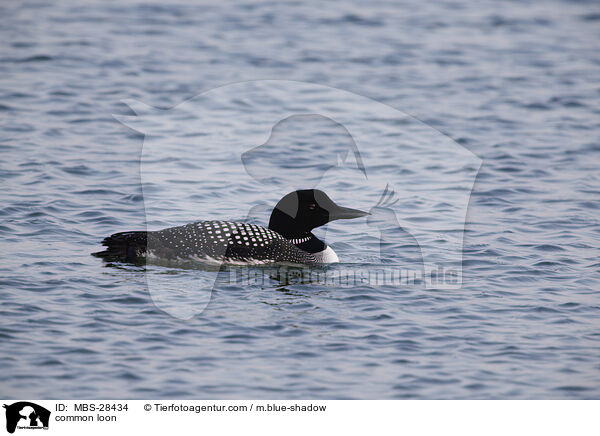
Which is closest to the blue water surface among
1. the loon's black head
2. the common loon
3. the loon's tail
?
the loon's tail

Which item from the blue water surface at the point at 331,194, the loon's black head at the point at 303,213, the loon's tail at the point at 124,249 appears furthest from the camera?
the loon's black head at the point at 303,213

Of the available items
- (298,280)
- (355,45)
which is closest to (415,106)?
(355,45)

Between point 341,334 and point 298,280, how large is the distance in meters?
1.15

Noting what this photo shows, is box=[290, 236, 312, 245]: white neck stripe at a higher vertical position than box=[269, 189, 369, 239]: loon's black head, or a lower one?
lower

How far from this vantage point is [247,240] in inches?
282

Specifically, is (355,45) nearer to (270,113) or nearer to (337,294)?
(270,113)

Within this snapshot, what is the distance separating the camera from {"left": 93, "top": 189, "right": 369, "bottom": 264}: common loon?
22.9 ft

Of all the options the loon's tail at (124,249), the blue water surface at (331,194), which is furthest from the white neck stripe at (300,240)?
the loon's tail at (124,249)

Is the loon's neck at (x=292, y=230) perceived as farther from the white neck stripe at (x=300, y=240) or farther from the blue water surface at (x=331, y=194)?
the blue water surface at (x=331, y=194)

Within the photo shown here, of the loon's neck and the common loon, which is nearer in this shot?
the common loon

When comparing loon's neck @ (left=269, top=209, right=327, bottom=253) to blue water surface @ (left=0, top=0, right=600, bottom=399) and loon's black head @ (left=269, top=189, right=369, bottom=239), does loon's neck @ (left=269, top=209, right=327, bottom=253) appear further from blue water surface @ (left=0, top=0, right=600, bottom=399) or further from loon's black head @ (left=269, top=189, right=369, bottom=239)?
blue water surface @ (left=0, top=0, right=600, bottom=399)

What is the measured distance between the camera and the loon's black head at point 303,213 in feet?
24.3

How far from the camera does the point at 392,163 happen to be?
1017cm

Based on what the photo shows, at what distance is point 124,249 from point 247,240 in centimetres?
95
